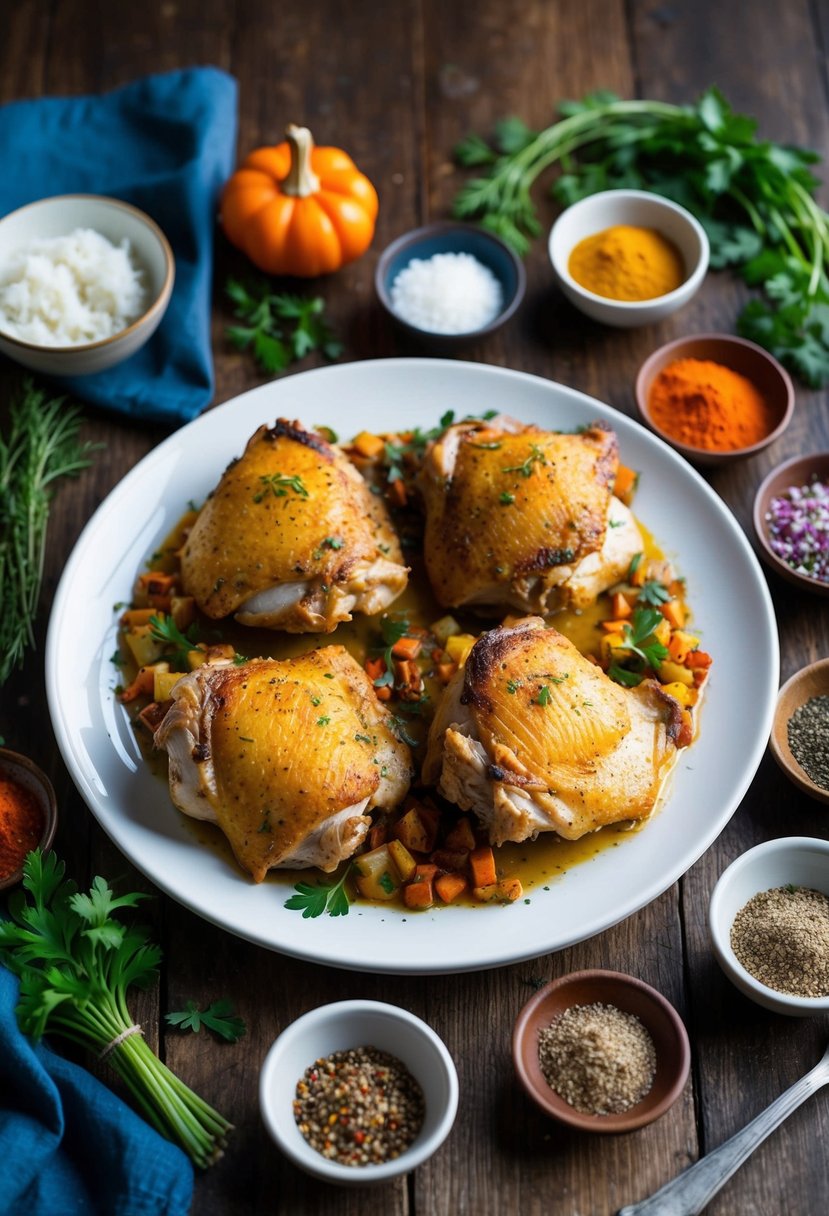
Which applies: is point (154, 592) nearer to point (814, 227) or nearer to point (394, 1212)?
point (394, 1212)

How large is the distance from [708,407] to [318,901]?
3.12 metres

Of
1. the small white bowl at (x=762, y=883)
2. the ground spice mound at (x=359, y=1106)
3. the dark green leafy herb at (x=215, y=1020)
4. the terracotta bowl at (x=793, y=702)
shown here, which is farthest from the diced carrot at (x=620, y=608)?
the dark green leafy herb at (x=215, y=1020)

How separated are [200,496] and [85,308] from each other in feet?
4.16

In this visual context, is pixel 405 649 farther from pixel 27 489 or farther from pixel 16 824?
pixel 27 489

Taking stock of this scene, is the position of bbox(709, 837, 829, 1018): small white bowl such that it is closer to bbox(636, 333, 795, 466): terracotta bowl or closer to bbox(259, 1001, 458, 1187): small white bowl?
bbox(259, 1001, 458, 1187): small white bowl

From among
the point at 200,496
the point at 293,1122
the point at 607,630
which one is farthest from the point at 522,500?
the point at 293,1122

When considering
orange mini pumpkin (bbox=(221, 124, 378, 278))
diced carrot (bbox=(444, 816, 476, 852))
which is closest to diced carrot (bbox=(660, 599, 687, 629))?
diced carrot (bbox=(444, 816, 476, 852))

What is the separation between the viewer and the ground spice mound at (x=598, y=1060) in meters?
4.34

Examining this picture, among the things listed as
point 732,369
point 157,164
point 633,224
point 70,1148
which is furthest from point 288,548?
point 157,164

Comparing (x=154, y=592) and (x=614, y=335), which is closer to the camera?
(x=154, y=592)

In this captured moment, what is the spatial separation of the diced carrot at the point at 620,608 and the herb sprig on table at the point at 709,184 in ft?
6.14

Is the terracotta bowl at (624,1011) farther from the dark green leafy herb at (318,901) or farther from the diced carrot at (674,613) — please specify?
the diced carrot at (674,613)

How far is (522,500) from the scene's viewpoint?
16.9ft

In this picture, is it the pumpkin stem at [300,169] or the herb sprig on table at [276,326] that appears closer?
the pumpkin stem at [300,169]
